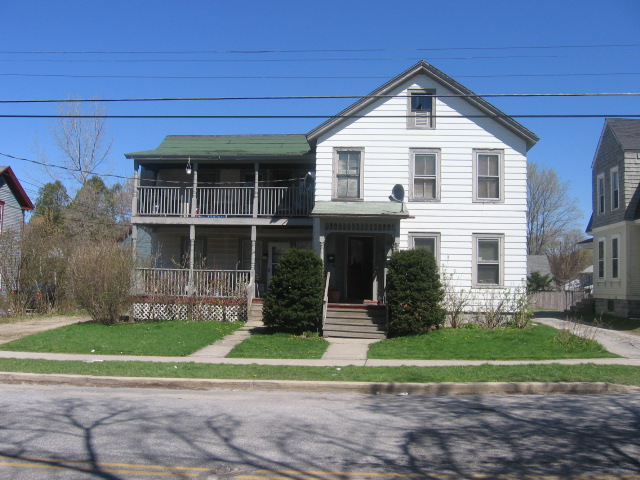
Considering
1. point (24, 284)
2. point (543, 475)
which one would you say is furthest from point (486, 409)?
point (24, 284)

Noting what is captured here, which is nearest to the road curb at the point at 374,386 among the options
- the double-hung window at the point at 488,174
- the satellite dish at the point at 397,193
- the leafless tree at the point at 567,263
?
the satellite dish at the point at 397,193

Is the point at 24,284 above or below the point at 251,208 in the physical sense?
below

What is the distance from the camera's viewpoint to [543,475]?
5.75 meters

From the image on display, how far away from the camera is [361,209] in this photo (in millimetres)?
18828

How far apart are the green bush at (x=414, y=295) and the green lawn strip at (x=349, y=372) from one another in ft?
12.8

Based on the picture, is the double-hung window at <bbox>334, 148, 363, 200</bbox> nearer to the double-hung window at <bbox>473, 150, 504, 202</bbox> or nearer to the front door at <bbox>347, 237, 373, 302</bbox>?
the front door at <bbox>347, 237, 373, 302</bbox>

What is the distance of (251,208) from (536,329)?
10499 millimetres

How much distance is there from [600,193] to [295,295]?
15637mm

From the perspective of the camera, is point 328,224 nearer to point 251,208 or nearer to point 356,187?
point 356,187

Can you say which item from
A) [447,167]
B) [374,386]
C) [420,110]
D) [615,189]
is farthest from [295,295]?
[615,189]

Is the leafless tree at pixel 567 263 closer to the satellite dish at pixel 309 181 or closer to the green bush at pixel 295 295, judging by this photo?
the satellite dish at pixel 309 181

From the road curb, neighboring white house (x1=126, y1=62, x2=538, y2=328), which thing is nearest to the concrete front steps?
neighboring white house (x1=126, y1=62, x2=538, y2=328)

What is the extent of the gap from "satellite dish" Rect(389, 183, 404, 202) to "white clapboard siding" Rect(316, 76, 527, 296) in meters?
0.24

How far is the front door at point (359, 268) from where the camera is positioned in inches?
832
